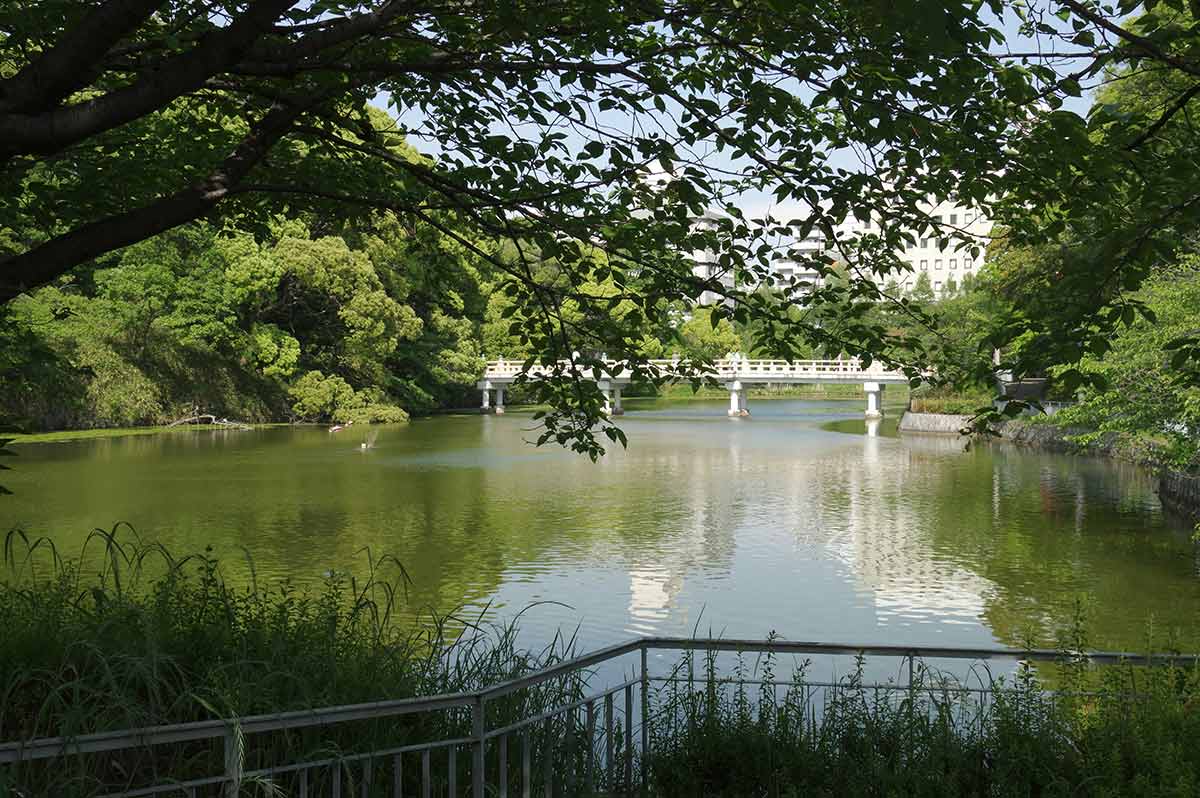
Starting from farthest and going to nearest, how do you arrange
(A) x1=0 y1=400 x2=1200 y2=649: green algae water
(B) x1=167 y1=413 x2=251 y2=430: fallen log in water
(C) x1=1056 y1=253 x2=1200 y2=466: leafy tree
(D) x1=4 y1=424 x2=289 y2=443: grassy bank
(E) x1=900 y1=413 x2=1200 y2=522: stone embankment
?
(B) x1=167 y1=413 x2=251 y2=430: fallen log in water < (D) x1=4 y1=424 x2=289 y2=443: grassy bank < (E) x1=900 y1=413 x2=1200 y2=522: stone embankment < (C) x1=1056 y1=253 x2=1200 y2=466: leafy tree < (A) x1=0 y1=400 x2=1200 y2=649: green algae water

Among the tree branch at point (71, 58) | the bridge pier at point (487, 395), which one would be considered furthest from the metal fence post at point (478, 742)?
the bridge pier at point (487, 395)

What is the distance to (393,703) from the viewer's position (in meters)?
3.23

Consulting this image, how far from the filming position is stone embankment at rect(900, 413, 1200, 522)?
20.0 metres

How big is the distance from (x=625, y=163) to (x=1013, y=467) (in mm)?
26833

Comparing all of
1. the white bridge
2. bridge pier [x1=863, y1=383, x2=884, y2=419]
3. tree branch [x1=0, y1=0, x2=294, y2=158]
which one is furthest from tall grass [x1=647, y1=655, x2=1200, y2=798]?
bridge pier [x1=863, y1=383, x2=884, y2=419]

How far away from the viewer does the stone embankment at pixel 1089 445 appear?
1995 cm

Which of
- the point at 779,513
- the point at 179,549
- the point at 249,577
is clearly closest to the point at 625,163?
the point at 249,577

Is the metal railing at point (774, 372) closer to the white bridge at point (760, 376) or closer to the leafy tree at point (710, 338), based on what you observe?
the white bridge at point (760, 376)

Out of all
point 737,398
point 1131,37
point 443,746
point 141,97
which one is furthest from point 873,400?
point 141,97

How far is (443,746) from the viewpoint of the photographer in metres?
4.13

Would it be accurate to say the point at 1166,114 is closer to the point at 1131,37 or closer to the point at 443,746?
the point at 1131,37

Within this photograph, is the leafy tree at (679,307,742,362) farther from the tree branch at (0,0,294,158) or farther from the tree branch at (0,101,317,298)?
the tree branch at (0,0,294,158)

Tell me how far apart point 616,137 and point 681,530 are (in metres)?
13.3

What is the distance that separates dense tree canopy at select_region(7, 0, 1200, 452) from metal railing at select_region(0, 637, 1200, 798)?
178cm
